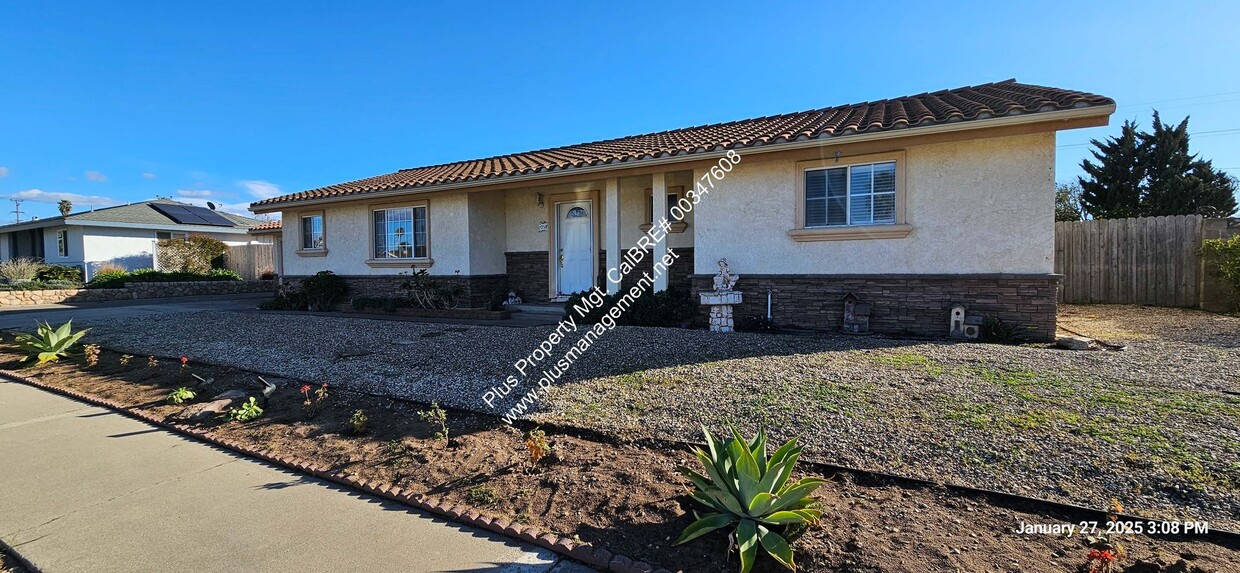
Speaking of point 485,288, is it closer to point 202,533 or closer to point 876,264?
point 876,264

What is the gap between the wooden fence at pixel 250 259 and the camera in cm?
2530

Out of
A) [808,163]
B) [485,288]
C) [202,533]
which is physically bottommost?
[202,533]

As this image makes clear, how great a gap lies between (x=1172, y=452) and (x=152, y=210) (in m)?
36.3

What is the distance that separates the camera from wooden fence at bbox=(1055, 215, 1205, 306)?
35.7 ft

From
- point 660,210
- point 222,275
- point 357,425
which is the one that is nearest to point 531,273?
point 660,210

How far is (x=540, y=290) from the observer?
1305 centimetres

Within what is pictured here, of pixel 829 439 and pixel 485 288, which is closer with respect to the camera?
pixel 829 439

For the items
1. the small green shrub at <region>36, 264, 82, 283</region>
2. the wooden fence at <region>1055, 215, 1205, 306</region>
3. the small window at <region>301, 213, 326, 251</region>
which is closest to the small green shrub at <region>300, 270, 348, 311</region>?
the small window at <region>301, 213, 326, 251</region>


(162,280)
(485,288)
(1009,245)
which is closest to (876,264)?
(1009,245)

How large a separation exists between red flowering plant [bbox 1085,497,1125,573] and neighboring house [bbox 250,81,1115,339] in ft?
18.2

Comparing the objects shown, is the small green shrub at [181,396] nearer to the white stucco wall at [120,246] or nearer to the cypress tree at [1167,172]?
the white stucco wall at [120,246]

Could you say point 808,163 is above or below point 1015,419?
above

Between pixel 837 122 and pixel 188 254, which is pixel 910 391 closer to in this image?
pixel 837 122

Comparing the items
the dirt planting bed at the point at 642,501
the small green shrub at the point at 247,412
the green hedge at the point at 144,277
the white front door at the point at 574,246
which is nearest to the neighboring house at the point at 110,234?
the green hedge at the point at 144,277
